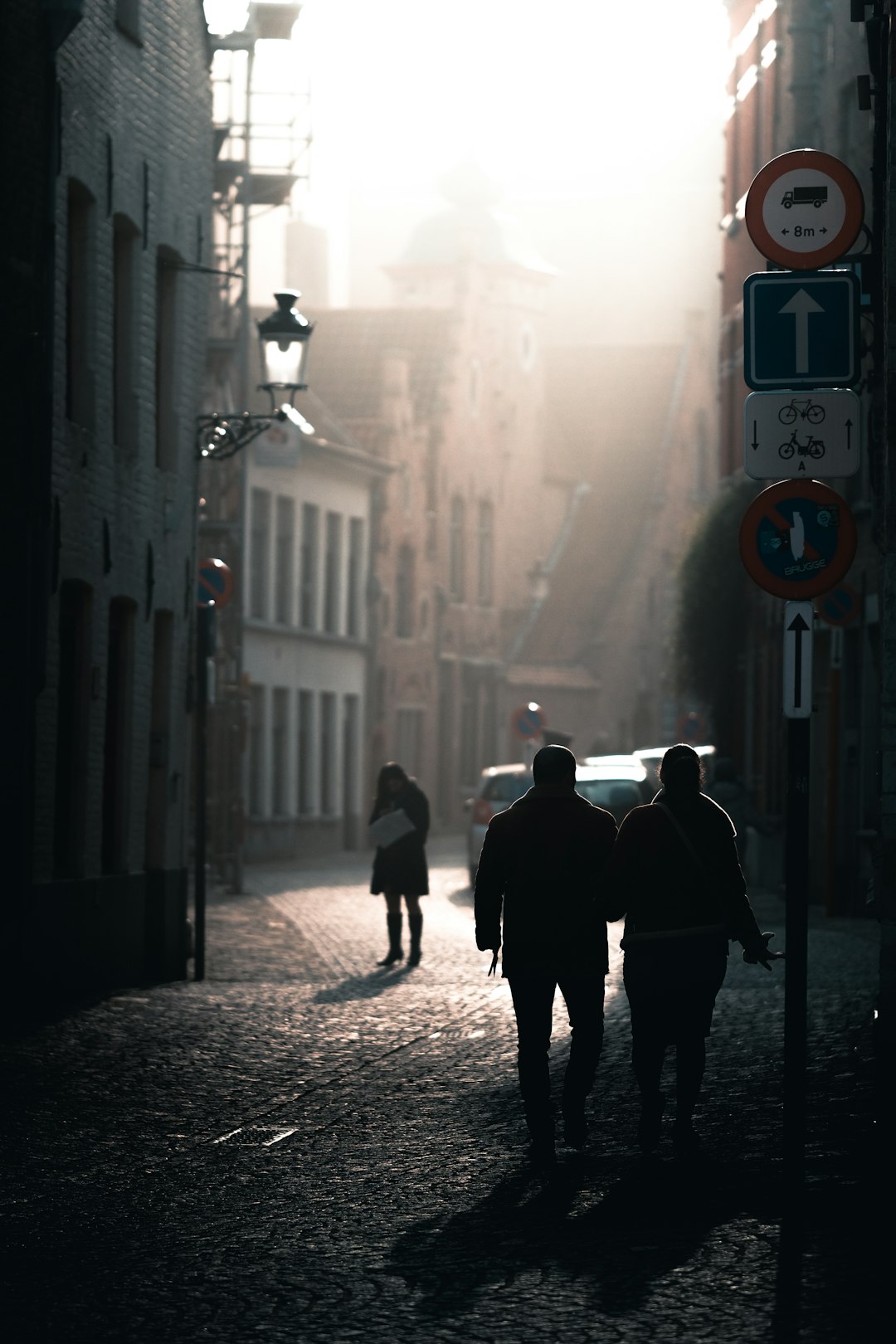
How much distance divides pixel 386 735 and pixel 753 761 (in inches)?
725

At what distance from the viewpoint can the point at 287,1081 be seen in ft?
41.4

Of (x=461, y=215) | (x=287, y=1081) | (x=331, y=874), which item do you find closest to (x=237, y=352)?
(x=331, y=874)

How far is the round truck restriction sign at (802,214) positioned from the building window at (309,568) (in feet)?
129

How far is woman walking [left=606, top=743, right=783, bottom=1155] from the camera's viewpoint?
10000mm

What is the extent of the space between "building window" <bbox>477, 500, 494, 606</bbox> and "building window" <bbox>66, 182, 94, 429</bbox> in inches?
1696

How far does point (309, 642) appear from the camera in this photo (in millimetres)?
48312

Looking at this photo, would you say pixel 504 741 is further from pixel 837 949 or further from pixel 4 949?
pixel 4 949

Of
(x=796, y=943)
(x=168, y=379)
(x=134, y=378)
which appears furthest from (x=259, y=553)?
(x=796, y=943)

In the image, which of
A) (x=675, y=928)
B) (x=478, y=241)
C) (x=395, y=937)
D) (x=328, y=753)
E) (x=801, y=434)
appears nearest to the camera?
(x=801, y=434)

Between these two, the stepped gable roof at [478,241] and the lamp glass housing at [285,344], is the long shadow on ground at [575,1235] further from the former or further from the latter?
the stepped gable roof at [478,241]

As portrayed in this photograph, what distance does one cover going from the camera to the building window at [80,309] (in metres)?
18.6

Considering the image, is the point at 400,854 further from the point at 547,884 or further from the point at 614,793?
the point at 547,884

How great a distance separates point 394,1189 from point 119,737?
1098cm

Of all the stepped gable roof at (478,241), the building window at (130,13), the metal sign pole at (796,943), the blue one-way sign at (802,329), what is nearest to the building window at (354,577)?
the stepped gable roof at (478,241)
